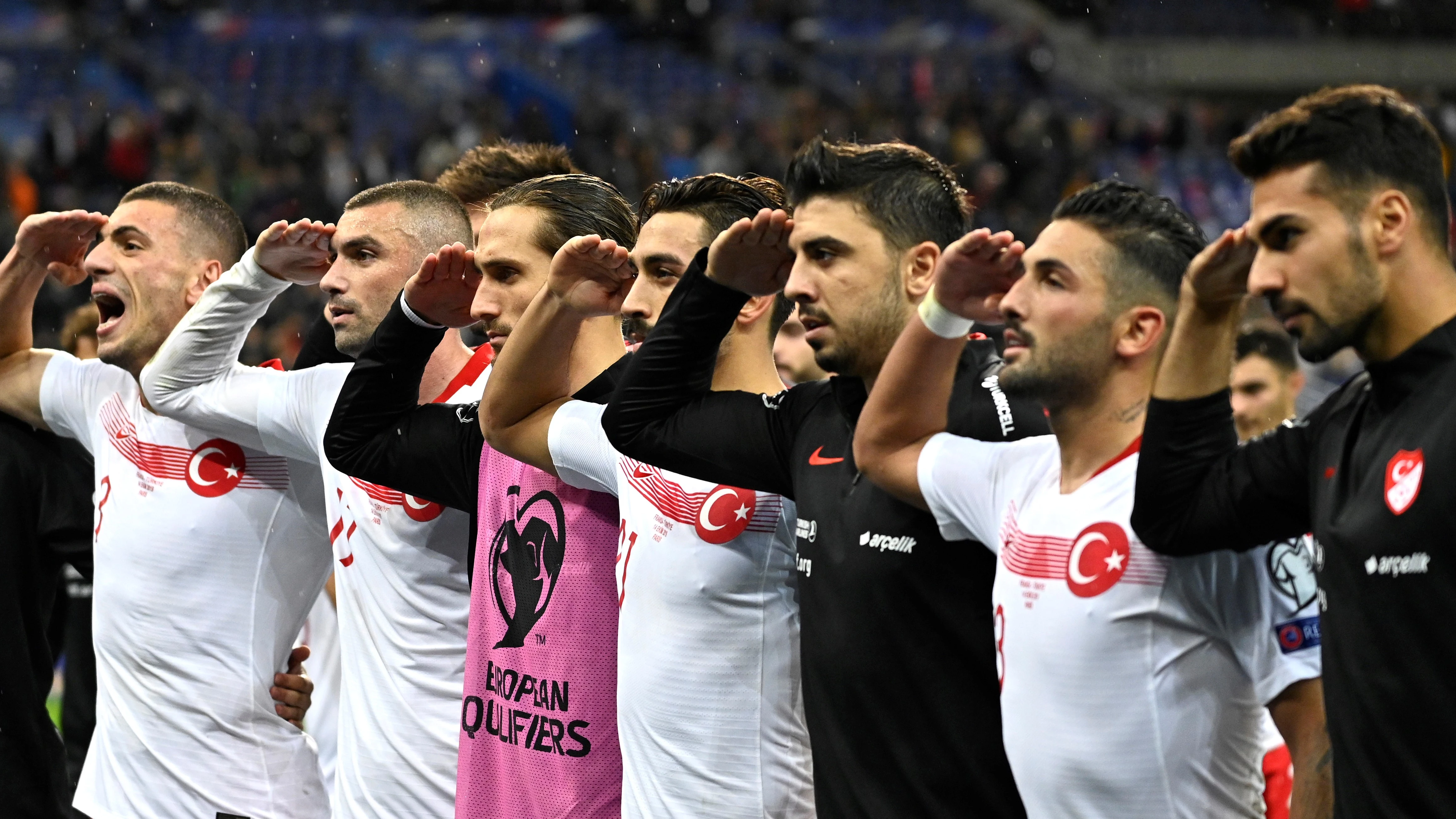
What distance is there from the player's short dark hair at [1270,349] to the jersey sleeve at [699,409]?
3449 mm

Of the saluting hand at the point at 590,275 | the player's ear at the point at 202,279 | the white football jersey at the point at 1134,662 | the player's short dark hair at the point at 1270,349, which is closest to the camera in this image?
the white football jersey at the point at 1134,662

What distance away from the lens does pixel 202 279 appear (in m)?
5.56

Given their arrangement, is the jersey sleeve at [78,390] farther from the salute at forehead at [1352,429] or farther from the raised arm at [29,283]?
the salute at forehead at [1352,429]

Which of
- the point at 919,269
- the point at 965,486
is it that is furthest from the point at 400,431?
the point at 965,486

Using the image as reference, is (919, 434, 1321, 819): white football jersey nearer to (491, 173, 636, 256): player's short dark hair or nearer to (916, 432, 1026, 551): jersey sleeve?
(916, 432, 1026, 551): jersey sleeve

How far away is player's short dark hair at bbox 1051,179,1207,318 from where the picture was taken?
3.27 meters

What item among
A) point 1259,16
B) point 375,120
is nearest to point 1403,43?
point 1259,16

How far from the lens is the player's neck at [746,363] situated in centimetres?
431

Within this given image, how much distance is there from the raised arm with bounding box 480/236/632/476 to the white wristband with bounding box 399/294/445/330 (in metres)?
0.27

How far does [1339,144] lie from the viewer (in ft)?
9.23

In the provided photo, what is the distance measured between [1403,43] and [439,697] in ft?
74.6

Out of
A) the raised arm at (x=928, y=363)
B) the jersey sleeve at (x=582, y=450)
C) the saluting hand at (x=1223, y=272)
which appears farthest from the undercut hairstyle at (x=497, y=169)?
the saluting hand at (x=1223, y=272)

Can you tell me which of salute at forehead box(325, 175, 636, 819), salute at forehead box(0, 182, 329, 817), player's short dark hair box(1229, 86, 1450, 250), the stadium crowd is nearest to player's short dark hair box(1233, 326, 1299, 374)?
the stadium crowd

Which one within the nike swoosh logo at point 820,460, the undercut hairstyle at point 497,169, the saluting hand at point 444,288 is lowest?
the nike swoosh logo at point 820,460
